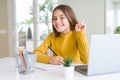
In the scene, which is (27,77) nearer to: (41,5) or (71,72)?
(71,72)

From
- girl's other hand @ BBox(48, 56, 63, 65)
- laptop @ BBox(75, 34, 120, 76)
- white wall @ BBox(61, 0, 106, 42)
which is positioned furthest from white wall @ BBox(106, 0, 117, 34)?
laptop @ BBox(75, 34, 120, 76)

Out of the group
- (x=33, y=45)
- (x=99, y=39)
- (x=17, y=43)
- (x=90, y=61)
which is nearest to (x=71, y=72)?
(x=90, y=61)

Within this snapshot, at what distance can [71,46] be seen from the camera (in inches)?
71.6

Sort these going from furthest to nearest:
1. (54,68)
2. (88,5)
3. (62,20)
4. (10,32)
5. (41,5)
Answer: (10,32) < (41,5) < (88,5) < (62,20) < (54,68)

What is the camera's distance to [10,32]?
4.93m

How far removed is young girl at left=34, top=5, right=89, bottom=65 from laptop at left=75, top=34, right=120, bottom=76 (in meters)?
0.53

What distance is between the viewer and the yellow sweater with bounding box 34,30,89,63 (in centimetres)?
173

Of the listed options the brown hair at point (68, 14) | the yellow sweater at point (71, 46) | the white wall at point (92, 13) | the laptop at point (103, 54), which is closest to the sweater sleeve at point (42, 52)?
the yellow sweater at point (71, 46)

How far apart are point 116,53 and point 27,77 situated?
20.0 inches

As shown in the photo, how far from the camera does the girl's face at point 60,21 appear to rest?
1.76 meters

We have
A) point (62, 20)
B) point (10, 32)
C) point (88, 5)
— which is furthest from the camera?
point (10, 32)

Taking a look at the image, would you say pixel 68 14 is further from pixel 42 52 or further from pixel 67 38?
pixel 42 52

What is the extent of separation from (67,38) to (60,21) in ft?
0.55

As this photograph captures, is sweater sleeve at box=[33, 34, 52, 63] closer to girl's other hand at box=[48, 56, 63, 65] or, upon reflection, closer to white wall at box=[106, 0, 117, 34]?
girl's other hand at box=[48, 56, 63, 65]
